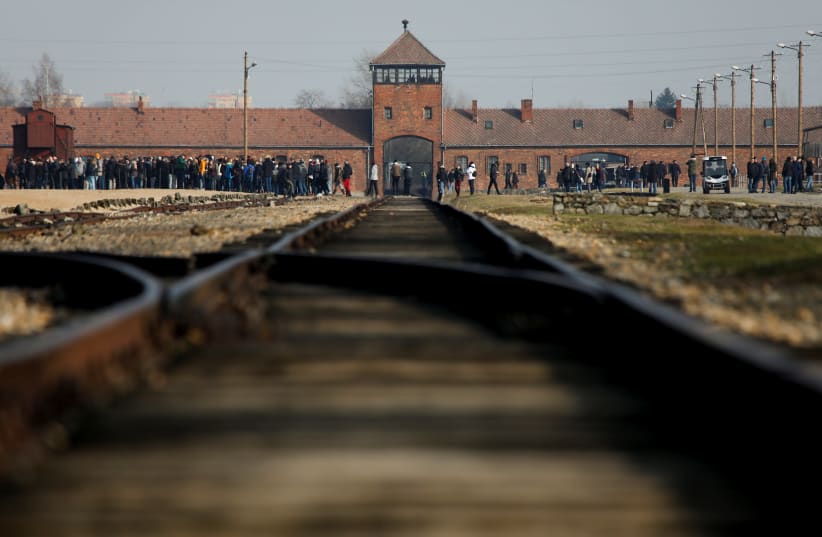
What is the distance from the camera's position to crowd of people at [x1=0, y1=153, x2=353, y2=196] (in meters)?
50.1

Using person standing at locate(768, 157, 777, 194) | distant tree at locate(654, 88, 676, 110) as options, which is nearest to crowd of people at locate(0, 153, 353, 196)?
person standing at locate(768, 157, 777, 194)

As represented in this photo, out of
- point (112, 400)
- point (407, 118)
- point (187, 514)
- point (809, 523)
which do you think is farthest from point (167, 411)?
point (407, 118)

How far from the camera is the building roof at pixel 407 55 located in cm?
8212

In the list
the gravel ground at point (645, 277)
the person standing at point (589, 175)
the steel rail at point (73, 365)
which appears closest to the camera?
the steel rail at point (73, 365)

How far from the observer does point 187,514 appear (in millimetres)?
2393

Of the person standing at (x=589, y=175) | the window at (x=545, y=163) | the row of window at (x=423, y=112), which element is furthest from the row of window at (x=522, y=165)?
the person standing at (x=589, y=175)

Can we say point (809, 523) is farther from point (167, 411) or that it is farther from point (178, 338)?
point (178, 338)

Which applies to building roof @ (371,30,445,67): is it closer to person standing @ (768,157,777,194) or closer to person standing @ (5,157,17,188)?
person standing @ (5,157,17,188)

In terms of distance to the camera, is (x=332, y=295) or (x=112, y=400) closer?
(x=112, y=400)

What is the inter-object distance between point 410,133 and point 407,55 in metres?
5.68

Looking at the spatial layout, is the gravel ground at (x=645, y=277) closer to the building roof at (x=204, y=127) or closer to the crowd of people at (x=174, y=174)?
the crowd of people at (x=174, y=174)

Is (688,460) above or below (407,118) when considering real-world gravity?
below

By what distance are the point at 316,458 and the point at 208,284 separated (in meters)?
2.79

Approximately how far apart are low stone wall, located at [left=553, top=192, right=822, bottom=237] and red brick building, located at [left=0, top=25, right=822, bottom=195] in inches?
2147
